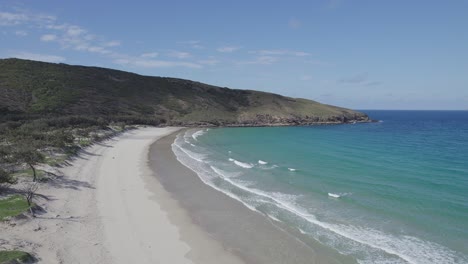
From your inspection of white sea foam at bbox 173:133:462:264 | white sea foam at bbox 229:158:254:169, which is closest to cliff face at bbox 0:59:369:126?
white sea foam at bbox 229:158:254:169

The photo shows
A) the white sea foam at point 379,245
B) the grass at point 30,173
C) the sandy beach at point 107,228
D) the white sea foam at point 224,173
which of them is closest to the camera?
the sandy beach at point 107,228

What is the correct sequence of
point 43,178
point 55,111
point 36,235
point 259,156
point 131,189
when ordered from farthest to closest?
point 55,111, point 259,156, point 131,189, point 43,178, point 36,235

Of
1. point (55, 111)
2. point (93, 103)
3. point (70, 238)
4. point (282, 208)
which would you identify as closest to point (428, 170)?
point (282, 208)

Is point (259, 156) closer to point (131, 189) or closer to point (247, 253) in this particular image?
point (131, 189)

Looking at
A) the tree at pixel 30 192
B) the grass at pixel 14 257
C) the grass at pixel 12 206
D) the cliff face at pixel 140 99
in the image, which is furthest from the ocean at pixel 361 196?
the cliff face at pixel 140 99

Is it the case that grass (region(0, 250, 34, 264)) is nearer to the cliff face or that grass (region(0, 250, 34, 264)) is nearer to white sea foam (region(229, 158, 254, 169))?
white sea foam (region(229, 158, 254, 169))

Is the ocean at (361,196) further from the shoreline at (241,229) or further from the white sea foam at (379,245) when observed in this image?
the shoreline at (241,229)
